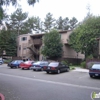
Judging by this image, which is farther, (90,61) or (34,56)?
(34,56)

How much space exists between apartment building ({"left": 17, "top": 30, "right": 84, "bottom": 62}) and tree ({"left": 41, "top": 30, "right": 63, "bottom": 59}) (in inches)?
89.5

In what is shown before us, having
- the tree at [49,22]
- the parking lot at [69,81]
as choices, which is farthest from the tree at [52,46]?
the tree at [49,22]

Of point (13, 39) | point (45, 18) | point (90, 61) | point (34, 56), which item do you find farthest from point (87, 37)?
point (45, 18)

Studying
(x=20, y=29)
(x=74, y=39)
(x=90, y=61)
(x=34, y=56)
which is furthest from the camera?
(x=20, y=29)

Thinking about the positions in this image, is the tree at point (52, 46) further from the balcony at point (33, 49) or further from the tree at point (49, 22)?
the tree at point (49, 22)

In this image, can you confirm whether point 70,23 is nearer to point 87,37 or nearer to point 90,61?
point 87,37

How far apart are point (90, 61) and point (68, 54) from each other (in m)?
15.1

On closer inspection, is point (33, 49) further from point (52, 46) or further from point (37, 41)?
point (52, 46)

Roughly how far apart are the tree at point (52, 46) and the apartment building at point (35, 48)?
2274 mm

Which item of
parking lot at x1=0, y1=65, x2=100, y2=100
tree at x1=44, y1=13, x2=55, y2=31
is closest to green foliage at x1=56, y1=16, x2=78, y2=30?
tree at x1=44, y1=13, x2=55, y2=31

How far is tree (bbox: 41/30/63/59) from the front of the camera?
3941 centimetres

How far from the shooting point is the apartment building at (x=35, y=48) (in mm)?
42656

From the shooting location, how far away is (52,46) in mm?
39688

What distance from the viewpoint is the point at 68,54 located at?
4372cm
